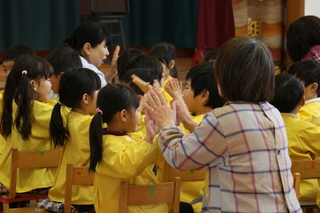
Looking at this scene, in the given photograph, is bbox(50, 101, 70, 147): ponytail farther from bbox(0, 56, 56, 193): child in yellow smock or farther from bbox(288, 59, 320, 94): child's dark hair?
bbox(288, 59, 320, 94): child's dark hair

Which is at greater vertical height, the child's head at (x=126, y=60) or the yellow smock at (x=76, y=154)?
the child's head at (x=126, y=60)

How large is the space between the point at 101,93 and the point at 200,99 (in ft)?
1.56

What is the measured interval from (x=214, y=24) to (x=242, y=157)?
19.6ft

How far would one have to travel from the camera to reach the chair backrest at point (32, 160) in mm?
2461

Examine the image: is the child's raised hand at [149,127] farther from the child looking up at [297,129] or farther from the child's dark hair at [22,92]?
the child's dark hair at [22,92]

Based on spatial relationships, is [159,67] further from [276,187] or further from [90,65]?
[276,187]

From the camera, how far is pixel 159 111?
168cm

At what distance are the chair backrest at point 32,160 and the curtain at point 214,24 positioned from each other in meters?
4.97

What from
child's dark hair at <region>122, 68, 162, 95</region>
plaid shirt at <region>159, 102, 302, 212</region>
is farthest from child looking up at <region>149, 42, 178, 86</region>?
plaid shirt at <region>159, 102, 302, 212</region>

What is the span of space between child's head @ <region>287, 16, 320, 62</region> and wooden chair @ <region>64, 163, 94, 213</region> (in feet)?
6.09

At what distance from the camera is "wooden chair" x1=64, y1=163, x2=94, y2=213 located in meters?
2.13

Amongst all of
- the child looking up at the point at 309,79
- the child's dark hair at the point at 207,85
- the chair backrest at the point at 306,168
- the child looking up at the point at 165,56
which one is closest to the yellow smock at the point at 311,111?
the child looking up at the point at 309,79

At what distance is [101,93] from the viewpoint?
2070 mm

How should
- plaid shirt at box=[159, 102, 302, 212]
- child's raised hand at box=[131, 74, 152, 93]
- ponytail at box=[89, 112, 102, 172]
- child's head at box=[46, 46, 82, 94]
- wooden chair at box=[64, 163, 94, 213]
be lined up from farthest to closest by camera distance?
child's head at box=[46, 46, 82, 94] < child's raised hand at box=[131, 74, 152, 93] < wooden chair at box=[64, 163, 94, 213] < ponytail at box=[89, 112, 102, 172] < plaid shirt at box=[159, 102, 302, 212]
